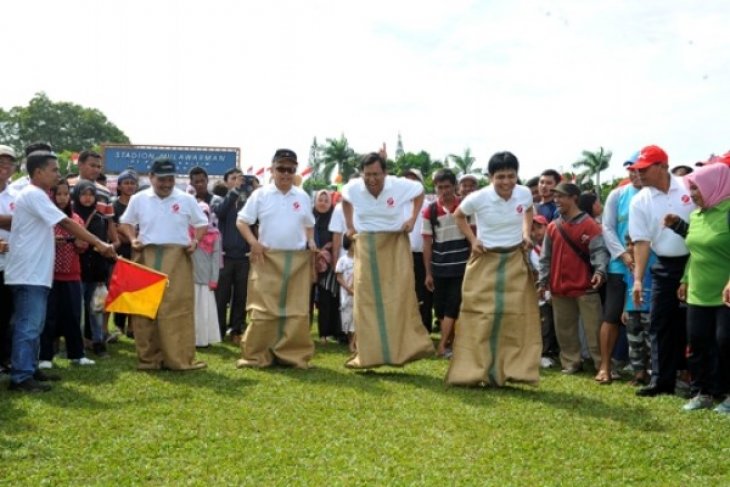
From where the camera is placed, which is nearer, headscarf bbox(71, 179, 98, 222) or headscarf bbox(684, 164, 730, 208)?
headscarf bbox(684, 164, 730, 208)

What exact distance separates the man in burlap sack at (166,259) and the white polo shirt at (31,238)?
1.29 metres

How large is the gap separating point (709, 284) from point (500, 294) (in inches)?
69.1

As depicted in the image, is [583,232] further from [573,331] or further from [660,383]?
[660,383]

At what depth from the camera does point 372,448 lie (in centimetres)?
509

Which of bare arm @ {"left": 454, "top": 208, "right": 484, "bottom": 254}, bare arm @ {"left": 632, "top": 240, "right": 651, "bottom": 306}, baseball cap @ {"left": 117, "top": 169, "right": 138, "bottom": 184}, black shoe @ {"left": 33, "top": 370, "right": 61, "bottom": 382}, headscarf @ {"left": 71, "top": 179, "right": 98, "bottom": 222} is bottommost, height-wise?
black shoe @ {"left": 33, "top": 370, "right": 61, "bottom": 382}

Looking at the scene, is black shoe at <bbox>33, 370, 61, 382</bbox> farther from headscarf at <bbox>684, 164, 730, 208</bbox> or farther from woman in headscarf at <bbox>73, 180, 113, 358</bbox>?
headscarf at <bbox>684, 164, 730, 208</bbox>

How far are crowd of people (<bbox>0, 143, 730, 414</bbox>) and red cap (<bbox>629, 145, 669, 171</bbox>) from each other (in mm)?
12

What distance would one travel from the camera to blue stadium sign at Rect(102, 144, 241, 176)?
146ft

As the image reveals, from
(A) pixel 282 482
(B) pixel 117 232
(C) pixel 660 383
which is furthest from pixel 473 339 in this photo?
(B) pixel 117 232

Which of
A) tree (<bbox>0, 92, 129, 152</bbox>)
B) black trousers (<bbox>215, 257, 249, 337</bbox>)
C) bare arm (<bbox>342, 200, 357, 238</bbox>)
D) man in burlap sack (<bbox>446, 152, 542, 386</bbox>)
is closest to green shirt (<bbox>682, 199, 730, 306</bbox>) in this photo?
man in burlap sack (<bbox>446, 152, 542, 386</bbox>)

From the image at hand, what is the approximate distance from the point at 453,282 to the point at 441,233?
581 millimetres

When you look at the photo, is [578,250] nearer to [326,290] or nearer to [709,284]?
[709,284]

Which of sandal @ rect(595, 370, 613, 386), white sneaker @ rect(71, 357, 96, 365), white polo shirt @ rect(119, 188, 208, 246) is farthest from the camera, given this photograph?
white sneaker @ rect(71, 357, 96, 365)

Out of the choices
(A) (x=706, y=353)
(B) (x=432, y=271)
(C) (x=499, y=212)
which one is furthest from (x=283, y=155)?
(A) (x=706, y=353)
